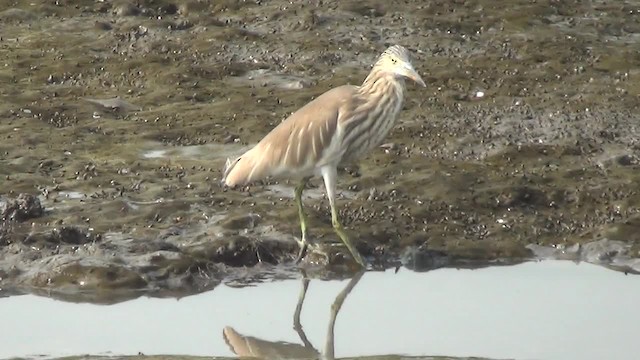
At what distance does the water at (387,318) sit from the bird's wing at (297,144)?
71cm

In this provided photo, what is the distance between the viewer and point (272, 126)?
1180 cm

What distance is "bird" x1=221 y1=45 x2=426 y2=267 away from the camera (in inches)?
389

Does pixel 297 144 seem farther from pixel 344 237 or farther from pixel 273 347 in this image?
pixel 273 347

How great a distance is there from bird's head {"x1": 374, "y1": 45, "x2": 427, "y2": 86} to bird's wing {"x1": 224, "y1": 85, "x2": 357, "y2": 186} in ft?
0.87

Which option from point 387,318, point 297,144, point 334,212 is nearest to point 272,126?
point 297,144

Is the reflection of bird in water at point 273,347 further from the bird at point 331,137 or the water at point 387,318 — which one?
the bird at point 331,137

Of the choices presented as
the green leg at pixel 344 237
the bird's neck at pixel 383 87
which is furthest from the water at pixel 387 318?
the bird's neck at pixel 383 87

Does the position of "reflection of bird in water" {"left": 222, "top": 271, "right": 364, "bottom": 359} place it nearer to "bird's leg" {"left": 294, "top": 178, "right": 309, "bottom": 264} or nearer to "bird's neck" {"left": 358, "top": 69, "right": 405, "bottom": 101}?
"bird's leg" {"left": 294, "top": 178, "right": 309, "bottom": 264}

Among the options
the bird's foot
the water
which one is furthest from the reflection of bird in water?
the bird's foot

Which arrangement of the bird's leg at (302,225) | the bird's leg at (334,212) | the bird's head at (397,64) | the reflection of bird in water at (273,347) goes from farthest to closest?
the bird's head at (397,64) < the bird's leg at (302,225) < the bird's leg at (334,212) < the reflection of bird in water at (273,347)

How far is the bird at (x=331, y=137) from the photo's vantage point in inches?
389

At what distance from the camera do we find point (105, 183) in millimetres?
10844

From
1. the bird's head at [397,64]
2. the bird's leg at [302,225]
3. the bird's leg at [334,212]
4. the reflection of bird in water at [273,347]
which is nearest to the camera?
the reflection of bird in water at [273,347]

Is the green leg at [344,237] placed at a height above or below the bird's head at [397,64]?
below
